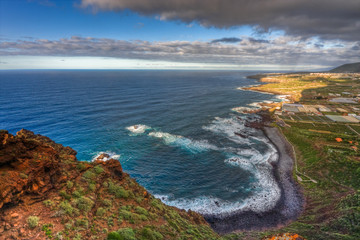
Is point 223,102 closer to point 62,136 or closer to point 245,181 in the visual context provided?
point 245,181

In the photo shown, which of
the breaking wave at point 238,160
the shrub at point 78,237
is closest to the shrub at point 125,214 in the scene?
the shrub at point 78,237

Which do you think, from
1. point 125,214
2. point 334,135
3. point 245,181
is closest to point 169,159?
point 245,181

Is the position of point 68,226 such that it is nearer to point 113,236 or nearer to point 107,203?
point 113,236

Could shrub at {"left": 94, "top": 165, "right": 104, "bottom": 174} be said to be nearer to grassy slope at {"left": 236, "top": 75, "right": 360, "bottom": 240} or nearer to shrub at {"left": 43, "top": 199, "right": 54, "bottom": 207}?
shrub at {"left": 43, "top": 199, "right": 54, "bottom": 207}

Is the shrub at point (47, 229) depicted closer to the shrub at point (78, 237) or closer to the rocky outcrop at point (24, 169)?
the shrub at point (78, 237)

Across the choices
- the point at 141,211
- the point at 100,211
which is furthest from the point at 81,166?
the point at 141,211

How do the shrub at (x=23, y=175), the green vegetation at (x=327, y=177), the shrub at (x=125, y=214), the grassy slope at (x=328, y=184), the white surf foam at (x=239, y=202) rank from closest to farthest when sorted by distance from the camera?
the shrub at (x=23, y=175), the shrub at (x=125, y=214), the grassy slope at (x=328, y=184), the green vegetation at (x=327, y=177), the white surf foam at (x=239, y=202)

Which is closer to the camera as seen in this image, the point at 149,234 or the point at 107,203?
the point at 149,234
